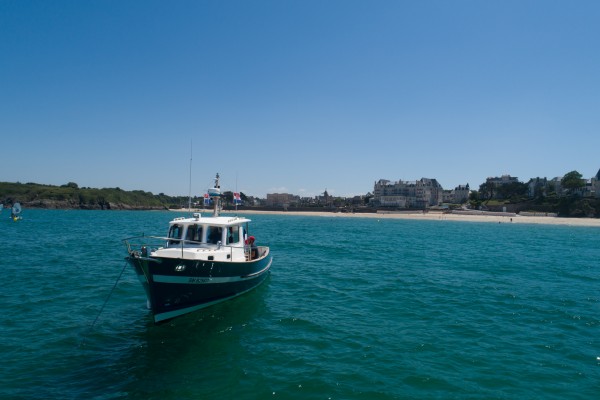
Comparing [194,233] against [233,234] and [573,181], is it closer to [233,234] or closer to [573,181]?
[233,234]

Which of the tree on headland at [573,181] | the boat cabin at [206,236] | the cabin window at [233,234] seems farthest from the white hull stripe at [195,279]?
the tree on headland at [573,181]

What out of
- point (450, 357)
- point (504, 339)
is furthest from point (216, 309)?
point (504, 339)

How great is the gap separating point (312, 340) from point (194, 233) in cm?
855

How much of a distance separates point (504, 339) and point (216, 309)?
41.0ft

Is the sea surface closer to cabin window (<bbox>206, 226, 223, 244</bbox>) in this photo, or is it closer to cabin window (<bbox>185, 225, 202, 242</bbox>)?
cabin window (<bbox>206, 226, 223, 244</bbox>)

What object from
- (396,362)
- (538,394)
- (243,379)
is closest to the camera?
(538,394)

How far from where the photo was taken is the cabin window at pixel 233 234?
18859mm

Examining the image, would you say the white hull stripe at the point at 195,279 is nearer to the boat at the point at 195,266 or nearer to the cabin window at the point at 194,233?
the boat at the point at 195,266

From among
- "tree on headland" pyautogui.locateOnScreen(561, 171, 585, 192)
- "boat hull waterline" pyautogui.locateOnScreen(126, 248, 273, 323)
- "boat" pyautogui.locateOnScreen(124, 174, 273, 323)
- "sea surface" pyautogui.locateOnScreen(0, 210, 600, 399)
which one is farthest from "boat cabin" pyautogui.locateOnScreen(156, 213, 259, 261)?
"tree on headland" pyautogui.locateOnScreen(561, 171, 585, 192)

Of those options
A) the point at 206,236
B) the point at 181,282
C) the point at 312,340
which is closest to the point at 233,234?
the point at 206,236

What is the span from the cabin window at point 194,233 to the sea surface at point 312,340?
3593mm

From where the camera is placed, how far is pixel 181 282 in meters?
14.4

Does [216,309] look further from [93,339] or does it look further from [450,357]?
[450,357]

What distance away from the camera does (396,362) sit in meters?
11.1
